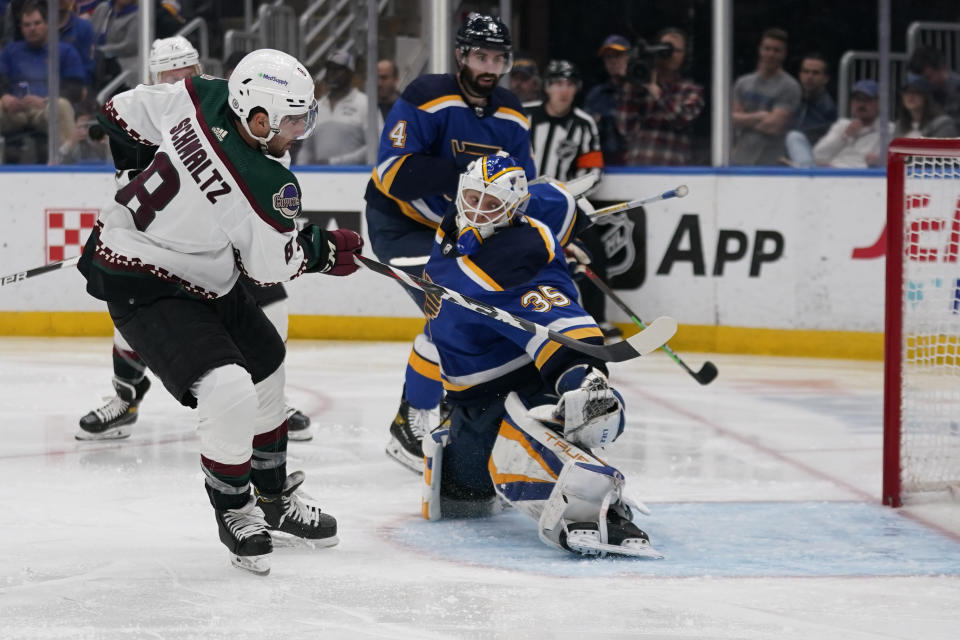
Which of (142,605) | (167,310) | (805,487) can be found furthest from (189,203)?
(805,487)

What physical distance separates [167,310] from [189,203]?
0.22 m

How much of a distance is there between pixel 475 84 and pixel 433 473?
1.20 meters

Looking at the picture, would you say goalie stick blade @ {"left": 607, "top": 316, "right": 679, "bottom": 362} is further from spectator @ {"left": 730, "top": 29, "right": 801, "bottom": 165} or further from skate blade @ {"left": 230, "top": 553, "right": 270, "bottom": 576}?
spectator @ {"left": 730, "top": 29, "right": 801, "bottom": 165}

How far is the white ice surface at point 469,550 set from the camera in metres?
2.46

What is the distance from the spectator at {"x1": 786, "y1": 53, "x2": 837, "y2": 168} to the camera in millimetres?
6293

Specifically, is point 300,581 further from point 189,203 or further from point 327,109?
point 327,109

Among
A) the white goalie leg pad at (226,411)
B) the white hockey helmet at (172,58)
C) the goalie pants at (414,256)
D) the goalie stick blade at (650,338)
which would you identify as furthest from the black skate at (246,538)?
the white hockey helmet at (172,58)

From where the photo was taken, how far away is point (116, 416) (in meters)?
4.24

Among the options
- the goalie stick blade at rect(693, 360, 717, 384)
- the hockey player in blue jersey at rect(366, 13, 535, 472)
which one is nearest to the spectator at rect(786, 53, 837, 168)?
the goalie stick blade at rect(693, 360, 717, 384)

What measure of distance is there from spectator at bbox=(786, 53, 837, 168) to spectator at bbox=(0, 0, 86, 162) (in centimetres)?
330

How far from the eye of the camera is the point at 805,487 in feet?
12.1

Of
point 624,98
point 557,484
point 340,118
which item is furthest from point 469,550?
point 340,118

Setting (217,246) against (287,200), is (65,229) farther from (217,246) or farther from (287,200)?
(287,200)

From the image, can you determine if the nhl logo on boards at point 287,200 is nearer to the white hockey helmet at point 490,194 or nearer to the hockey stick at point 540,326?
the hockey stick at point 540,326
